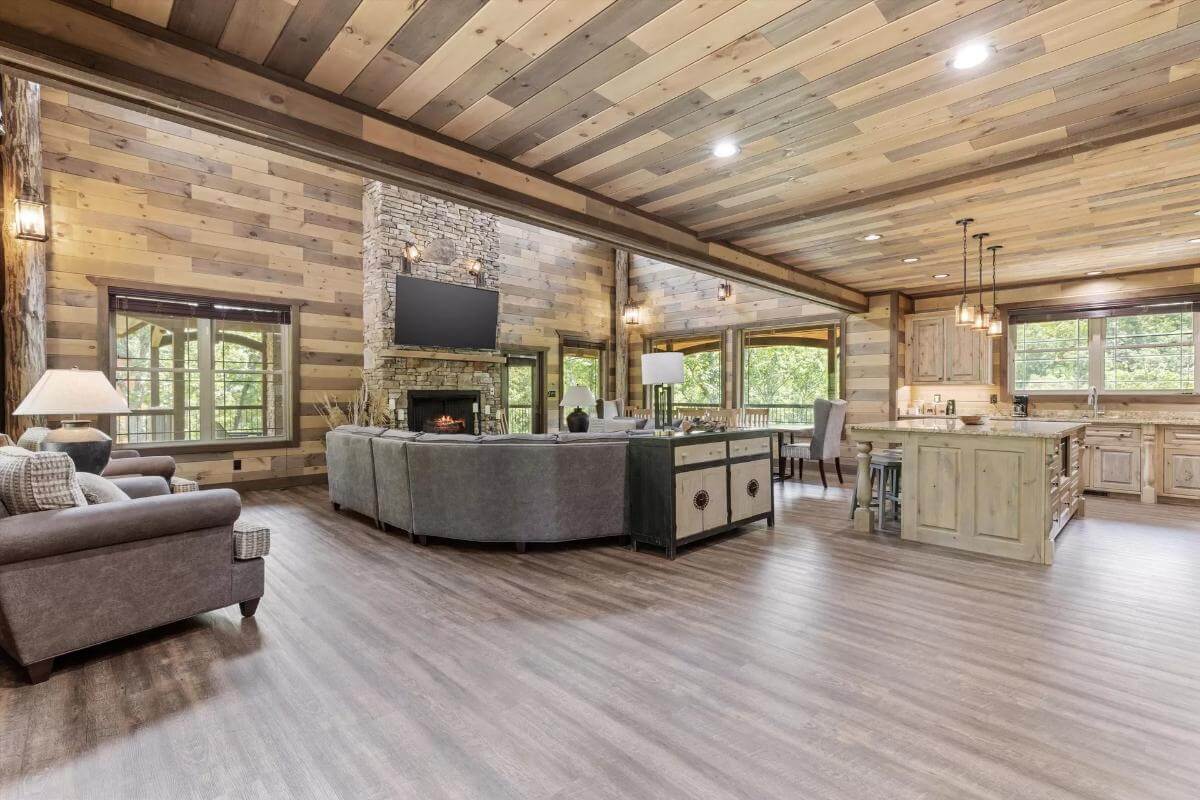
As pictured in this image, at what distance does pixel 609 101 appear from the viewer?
8.93ft

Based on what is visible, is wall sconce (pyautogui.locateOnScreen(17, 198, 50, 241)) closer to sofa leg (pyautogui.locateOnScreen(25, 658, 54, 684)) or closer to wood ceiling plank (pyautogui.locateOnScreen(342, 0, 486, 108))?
wood ceiling plank (pyautogui.locateOnScreen(342, 0, 486, 108))

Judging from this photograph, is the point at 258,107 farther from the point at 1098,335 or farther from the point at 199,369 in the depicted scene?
the point at 1098,335

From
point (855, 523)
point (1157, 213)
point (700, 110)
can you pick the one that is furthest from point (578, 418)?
point (1157, 213)

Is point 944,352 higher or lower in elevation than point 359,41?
lower

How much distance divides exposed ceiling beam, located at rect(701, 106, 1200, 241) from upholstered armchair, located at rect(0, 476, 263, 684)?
4091 mm

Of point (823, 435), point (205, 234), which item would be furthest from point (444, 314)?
point (823, 435)

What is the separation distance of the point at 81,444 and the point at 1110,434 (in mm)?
8918

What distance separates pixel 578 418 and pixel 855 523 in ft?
9.18

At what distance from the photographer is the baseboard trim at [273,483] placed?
255 inches

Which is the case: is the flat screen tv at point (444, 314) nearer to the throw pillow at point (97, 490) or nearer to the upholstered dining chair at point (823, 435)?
the upholstered dining chair at point (823, 435)

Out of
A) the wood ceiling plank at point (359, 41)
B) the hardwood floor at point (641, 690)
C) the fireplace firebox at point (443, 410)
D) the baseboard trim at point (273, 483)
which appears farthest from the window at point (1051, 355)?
the baseboard trim at point (273, 483)

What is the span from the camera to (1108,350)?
6.69 metres

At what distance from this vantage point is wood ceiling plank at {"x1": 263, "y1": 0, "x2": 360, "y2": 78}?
206 centimetres

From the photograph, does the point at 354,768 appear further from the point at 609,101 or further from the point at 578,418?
the point at 578,418
